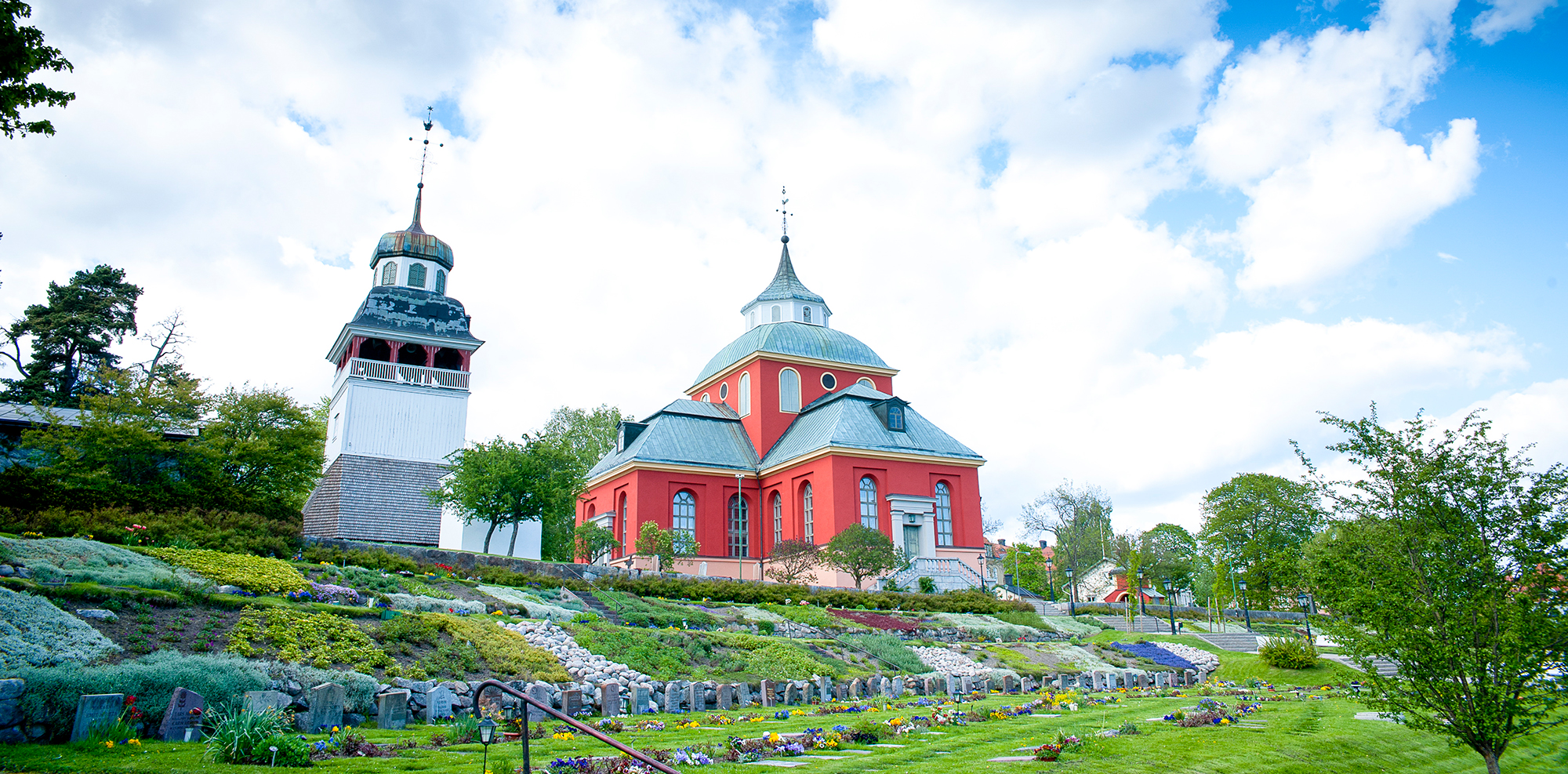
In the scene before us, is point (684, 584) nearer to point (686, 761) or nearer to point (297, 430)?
point (297, 430)

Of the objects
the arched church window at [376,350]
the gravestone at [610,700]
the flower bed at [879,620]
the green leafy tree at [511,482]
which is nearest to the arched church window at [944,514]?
the flower bed at [879,620]

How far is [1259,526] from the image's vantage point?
143 feet

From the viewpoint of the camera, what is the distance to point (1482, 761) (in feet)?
33.9

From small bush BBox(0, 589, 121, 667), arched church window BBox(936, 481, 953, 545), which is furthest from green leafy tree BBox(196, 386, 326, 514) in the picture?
arched church window BBox(936, 481, 953, 545)

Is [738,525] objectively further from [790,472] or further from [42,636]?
[42,636]

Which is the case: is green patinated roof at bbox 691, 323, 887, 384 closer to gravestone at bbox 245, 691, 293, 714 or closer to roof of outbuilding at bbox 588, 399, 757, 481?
roof of outbuilding at bbox 588, 399, 757, 481

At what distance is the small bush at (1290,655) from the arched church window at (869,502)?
14119 millimetres

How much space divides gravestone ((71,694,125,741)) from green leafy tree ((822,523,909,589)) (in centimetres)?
2327

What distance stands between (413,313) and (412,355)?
→ 5.40 feet

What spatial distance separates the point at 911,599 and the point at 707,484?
1190 cm

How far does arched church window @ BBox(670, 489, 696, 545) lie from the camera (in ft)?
115

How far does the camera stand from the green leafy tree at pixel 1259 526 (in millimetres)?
42031

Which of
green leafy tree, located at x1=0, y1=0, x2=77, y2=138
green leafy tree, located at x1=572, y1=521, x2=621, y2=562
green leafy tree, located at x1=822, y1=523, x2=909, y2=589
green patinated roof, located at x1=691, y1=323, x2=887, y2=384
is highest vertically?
green patinated roof, located at x1=691, y1=323, x2=887, y2=384

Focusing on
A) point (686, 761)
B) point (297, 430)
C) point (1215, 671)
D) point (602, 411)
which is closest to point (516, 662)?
point (686, 761)
